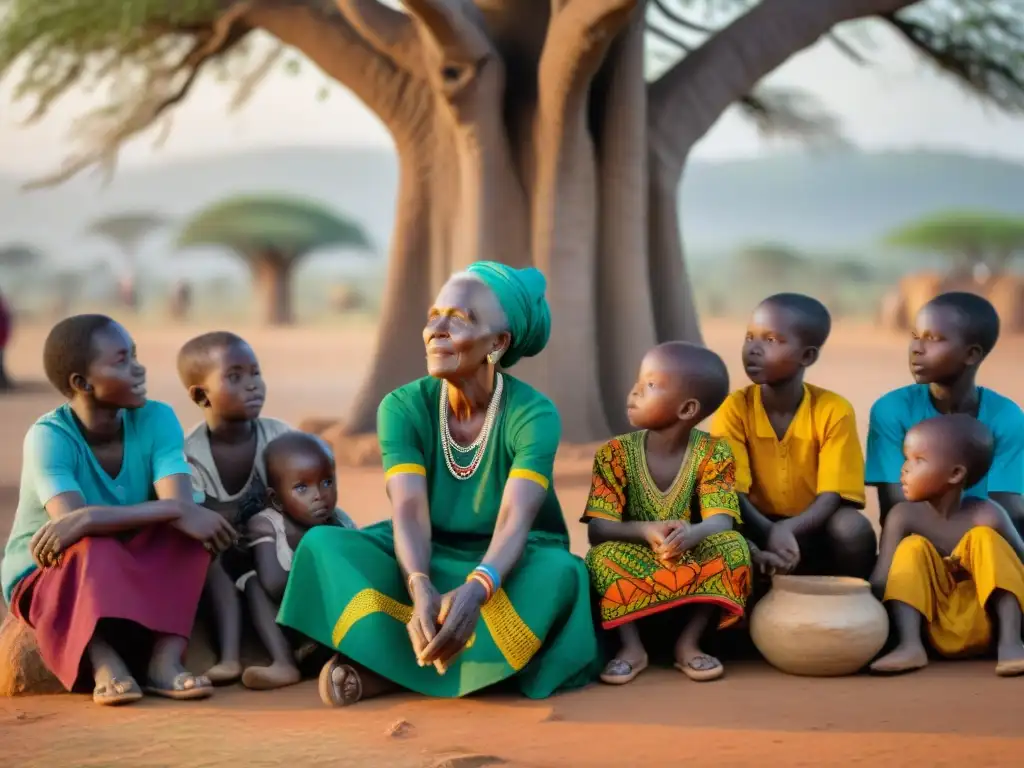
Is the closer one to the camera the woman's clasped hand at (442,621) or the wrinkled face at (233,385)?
the woman's clasped hand at (442,621)

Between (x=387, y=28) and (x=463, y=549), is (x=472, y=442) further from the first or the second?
(x=387, y=28)

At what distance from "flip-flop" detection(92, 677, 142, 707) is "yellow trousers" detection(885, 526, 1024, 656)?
94.2 inches

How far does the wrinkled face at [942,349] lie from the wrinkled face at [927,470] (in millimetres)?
368

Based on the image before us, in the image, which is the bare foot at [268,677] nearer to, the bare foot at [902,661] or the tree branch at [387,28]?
the bare foot at [902,661]

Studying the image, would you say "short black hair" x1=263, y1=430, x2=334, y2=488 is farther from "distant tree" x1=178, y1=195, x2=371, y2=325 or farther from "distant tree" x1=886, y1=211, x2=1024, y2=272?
"distant tree" x1=886, y1=211, x2=1024, y2=272

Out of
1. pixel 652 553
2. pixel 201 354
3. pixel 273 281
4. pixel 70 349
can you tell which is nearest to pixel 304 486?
pixel 201 354

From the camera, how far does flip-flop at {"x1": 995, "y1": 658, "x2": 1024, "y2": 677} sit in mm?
4195

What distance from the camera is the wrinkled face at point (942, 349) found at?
4.73m

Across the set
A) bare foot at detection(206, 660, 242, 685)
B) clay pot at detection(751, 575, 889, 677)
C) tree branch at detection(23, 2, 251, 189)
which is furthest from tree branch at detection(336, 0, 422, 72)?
clay pot at detection(751, 575, 889, 677)

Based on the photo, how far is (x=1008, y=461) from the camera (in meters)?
4.74

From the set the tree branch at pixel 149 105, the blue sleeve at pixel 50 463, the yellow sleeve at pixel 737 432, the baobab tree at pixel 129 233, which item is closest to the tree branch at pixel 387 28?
the tree branch at pixel 149 105

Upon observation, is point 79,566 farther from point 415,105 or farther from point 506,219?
point 415,105

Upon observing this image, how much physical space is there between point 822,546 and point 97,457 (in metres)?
2.47

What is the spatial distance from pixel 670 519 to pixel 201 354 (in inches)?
68.1
